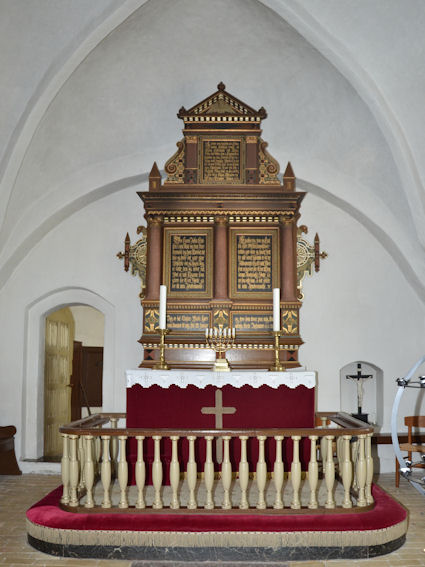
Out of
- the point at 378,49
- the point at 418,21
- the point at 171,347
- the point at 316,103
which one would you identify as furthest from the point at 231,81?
the point at 171,347

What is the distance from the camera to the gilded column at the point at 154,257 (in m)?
7.99

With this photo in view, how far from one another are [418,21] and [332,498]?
547cm

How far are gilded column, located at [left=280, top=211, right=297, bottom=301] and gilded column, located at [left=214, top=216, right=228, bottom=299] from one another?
0.83 meters

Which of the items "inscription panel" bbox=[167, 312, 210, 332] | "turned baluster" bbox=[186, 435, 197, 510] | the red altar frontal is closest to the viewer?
"turned baluster" bbox=[186, 435, 197, 510]

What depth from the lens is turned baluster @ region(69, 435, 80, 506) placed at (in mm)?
5207

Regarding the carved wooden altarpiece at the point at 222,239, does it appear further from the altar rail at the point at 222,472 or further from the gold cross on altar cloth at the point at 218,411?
the altar rail at the point at 222,472

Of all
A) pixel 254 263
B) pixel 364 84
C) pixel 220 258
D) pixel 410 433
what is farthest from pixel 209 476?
pixel 364 84

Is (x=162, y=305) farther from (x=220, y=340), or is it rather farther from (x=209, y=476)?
(x=209, y=476)

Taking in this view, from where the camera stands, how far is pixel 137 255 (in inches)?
361

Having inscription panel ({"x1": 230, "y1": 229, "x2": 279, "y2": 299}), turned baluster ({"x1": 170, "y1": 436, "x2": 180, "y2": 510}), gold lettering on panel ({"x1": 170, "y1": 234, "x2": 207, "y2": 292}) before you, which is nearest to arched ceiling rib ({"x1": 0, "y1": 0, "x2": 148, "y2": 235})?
gold lettering on panel ({"x1": 170, "y1": 234, "x2": 207, "y2": 292})

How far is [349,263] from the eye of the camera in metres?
9.23

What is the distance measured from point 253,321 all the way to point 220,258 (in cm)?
103

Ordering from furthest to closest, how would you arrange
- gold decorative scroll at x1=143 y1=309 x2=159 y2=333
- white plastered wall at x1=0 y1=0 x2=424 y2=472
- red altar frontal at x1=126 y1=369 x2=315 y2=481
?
white plastered wall at x1=0 y1=0 x2=424 y2=472 < gold decorative scroll at x1=143 y1=309 x2=159 y2=333 < red altar frontal at x1=126 y1=369 x2=315 y2=481

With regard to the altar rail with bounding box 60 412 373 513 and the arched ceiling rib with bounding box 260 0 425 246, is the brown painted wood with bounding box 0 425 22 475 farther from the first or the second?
the arched ceiling rib with bounding box 260 0 425 246
